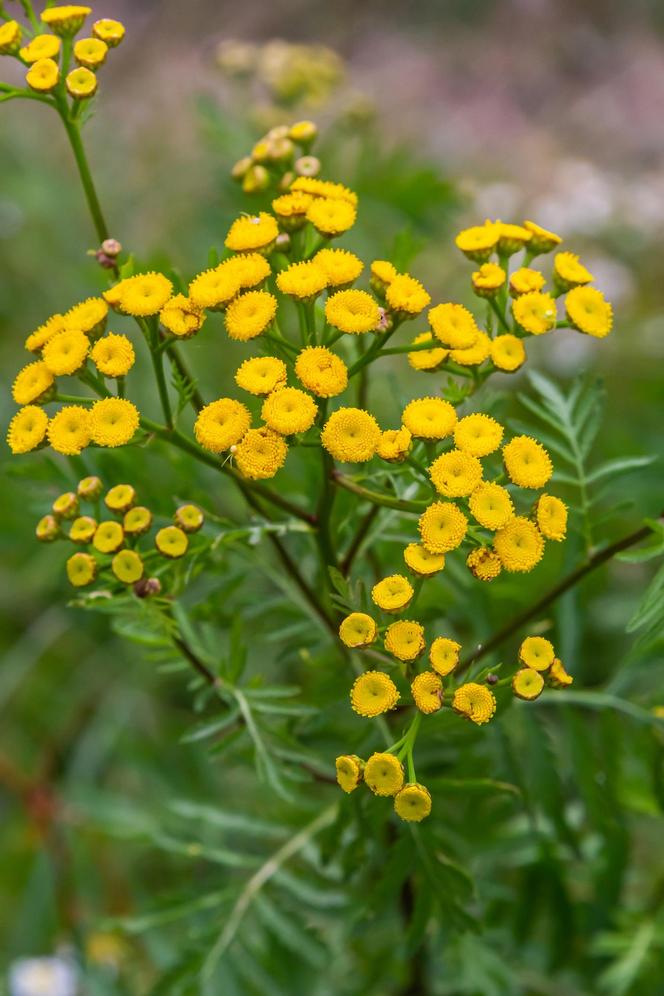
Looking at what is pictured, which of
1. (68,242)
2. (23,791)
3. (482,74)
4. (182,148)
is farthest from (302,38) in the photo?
(23,791)

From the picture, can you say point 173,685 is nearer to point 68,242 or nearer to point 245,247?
point 68,242

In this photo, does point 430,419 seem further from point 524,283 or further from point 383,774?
point 383,774

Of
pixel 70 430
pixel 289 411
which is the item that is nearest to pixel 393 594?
pixel 289 411

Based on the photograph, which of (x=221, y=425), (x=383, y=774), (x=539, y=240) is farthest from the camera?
(x=539, y=240)

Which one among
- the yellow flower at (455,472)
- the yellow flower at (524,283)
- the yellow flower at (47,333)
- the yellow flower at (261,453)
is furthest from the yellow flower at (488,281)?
the yellow flower at (47,333)

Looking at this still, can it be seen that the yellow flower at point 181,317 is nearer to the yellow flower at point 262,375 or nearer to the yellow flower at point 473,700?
the yellow flower at point 262,375
